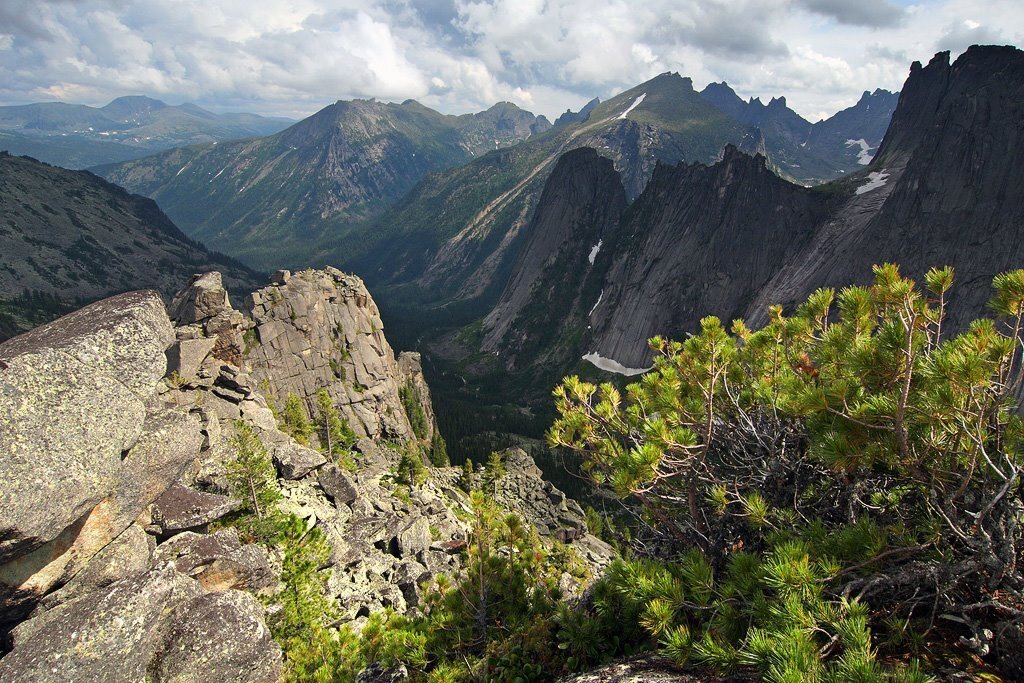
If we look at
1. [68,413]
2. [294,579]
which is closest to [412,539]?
[294,579]

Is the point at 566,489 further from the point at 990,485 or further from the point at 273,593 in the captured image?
the point at 990,485

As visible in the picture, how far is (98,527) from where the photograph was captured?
1315 cm

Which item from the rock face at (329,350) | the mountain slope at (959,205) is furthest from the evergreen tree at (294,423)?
the mountain slope at (959,205)

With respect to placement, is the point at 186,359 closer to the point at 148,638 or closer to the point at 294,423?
the point at 294,423

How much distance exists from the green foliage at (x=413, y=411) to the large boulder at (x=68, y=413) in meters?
78.1

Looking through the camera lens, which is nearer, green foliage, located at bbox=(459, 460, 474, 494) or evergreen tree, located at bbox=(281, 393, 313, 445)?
evergreen tree, located at bbox=(281, 393, 313, 445)

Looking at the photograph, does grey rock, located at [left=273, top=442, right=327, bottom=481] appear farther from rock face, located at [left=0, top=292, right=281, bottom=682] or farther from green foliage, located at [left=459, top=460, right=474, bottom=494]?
green foliage, located at [left=459, top=460, right=474, bottom=494]

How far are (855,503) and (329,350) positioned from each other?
7544cm

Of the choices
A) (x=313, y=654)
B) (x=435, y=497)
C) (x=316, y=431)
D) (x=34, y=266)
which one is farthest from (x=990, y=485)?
(x=34, y=266)

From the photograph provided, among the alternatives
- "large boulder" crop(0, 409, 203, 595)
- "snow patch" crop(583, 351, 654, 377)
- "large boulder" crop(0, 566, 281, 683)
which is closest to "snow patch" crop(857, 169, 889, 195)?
"snow patch" crop(583, 351, 654, 377)

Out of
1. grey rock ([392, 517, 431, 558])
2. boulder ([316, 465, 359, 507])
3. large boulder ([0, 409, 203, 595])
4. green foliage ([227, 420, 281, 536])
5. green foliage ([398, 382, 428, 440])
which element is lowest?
green foliage ([398, 382, 428, 440])

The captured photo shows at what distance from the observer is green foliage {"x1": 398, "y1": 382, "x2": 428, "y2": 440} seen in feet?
302

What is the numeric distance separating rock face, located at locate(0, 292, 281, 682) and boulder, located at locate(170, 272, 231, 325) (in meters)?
43.3

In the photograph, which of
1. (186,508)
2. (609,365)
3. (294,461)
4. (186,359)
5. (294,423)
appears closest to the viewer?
(186,508)
